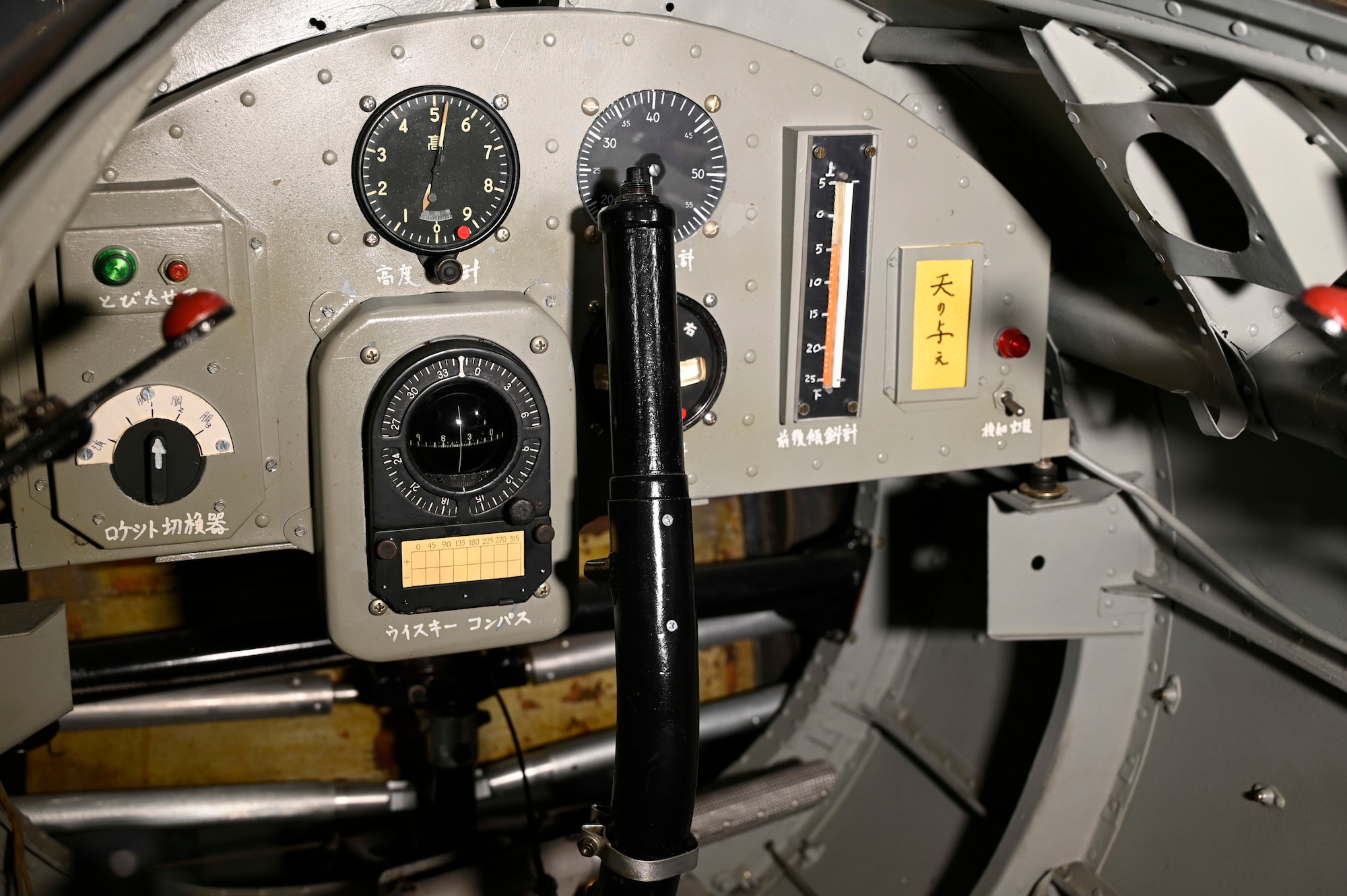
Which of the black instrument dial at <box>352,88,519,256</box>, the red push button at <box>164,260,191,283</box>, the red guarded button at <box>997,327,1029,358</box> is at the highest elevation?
the black instrument dial at <box>352,88,519,256</box>

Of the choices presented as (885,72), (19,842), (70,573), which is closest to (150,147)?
(885,72)

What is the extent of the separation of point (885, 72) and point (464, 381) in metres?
0.91

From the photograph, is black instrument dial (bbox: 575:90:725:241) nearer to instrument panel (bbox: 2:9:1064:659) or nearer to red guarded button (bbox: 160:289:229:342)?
instrument panel (bbox: 2:9:1064:659)

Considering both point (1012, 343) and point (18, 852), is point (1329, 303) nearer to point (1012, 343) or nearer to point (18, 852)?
point (1012, 343)

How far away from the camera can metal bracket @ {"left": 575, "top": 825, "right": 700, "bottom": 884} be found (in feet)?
4.51

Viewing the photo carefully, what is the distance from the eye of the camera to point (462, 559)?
4.94 feet

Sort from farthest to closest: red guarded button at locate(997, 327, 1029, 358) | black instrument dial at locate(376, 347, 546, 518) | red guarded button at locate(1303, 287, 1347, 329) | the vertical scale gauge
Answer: red guarded button at locate(997, 327, 1029, 358), the vertical scale gauge, black instrument dial at locate(376, 347, 546, 518), red guarded button at locate(1303, 287, 1347, 329)

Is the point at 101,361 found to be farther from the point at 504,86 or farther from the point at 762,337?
the point at 762,337

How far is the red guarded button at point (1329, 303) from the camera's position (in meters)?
1.08

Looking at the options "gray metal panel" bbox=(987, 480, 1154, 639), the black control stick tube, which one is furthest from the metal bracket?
"gray metal panel" bbox=(987, 480, 1154, 639)

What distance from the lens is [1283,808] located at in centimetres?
178

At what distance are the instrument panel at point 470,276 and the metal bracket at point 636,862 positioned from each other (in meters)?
0.30

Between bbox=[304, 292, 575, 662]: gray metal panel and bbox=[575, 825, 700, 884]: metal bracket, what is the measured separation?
30 centimetres

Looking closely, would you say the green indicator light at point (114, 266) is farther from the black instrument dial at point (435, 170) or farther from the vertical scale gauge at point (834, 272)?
the vertical scale gauge at point (834, 272)
